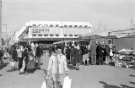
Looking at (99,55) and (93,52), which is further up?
(93,52)

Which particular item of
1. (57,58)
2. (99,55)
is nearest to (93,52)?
(99,55)

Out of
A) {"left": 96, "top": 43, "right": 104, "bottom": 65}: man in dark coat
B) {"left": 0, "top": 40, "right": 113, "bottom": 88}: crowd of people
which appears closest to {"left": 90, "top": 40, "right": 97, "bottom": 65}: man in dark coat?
{"left": 0, "top": 40, "right": 113, "bottom": 88}: crowd of people

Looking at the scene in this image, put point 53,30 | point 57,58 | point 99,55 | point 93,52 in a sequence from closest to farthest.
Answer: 1. point 57,58
2. point 99,55
3. point 93,52
4. point 53,30

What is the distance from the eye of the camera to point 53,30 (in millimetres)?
69438

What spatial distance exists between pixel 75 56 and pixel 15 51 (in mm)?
3492

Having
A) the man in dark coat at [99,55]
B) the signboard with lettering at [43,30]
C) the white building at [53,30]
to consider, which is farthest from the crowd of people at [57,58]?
the signboard with lettering at [43,30]

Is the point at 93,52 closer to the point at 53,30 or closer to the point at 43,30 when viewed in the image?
the point at 43,30

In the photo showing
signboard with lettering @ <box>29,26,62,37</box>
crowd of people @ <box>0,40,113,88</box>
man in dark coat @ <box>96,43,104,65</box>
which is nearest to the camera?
crowd of people @ <box>0,40,113,88</box>

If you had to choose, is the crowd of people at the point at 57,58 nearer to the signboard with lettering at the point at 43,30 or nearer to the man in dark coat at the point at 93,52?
the man in dark coat at the point at 93,52

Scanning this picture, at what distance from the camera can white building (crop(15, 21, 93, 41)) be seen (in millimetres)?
66438

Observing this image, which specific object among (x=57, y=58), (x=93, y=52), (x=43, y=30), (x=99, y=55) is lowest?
(x=99, y=55)

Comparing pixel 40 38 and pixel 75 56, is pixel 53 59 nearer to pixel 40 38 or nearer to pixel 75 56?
pixel 75 56

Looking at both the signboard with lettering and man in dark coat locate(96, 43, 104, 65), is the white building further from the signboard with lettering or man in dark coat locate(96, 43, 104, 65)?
man in dark coat locate(96, 43, 104, 65)

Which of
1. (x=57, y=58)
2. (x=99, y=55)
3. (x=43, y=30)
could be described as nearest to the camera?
(x=57, y=58)
